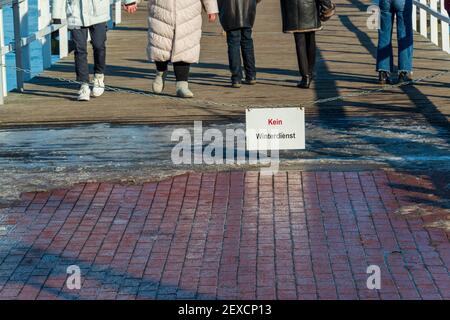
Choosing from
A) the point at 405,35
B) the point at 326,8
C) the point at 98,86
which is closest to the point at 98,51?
the point at 98,86

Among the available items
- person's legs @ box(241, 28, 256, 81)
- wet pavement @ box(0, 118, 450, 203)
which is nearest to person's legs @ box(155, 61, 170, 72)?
person's legs @ box(241, 28, 256, 81)

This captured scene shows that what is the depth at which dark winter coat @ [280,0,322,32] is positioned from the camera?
47.6 feet

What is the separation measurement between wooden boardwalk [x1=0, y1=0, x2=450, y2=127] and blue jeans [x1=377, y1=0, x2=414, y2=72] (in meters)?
0.32

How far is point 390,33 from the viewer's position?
48.4ft

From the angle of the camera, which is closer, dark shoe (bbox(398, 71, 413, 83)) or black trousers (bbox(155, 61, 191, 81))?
black trousers (bbox(155, 61, 191, 81))

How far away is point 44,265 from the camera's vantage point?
8.03m

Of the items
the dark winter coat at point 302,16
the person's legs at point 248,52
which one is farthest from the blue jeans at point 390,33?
the person's legs at point 248,52

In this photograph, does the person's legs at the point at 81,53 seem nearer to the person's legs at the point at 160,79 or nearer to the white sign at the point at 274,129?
the person's legs at the point at 160,79

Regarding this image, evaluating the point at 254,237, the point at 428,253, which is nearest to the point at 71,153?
the point at 254,237

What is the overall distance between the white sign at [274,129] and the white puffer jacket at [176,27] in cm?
319

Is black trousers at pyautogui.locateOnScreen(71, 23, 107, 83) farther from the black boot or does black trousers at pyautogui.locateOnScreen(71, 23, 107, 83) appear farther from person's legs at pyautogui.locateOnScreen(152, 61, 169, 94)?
the black boot

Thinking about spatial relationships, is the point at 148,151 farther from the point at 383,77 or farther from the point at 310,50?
the point at 383,77

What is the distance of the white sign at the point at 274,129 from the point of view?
10672 millimetres

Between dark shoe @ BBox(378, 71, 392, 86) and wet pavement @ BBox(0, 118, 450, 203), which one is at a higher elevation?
wet pavement @ BBox(0, 118, 450, 203)
